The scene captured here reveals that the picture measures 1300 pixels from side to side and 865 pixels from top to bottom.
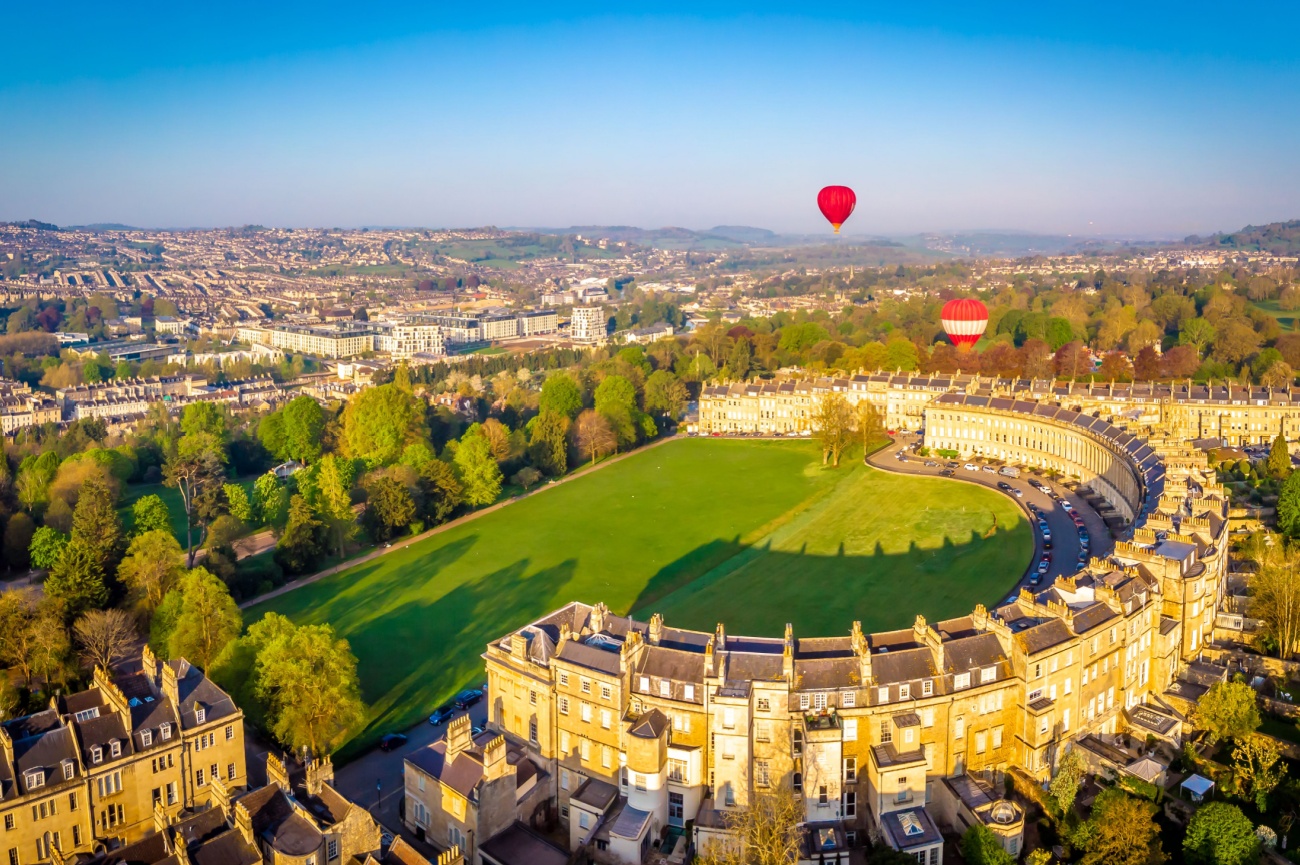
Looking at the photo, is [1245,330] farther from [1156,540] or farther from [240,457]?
[240,457]

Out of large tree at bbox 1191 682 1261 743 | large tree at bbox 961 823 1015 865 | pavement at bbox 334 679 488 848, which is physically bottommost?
pavement at bbox 334 679 488 848

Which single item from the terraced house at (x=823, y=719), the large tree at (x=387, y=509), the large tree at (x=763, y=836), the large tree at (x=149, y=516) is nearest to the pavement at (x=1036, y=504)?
the terraced house at (x=823, y=719)

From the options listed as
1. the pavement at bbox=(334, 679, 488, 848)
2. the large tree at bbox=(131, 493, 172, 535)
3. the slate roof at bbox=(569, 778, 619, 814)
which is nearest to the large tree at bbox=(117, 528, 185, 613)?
the large tree at bbox=(131, 493, 172, 535)

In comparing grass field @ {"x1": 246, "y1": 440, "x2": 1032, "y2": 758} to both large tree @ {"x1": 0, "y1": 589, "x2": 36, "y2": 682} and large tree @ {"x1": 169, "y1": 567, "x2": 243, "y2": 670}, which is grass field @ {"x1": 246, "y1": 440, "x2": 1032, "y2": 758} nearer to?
large tree @ {"x1": 169, "y1": 567, "x2": 243, "y2": 670}

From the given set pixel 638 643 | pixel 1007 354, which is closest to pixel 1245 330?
pixel 1007 354

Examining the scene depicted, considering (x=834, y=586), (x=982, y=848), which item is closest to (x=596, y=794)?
(x=982, y=848)

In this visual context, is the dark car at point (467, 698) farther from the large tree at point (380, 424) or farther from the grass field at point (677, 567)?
the large tree at point (380, 424)
